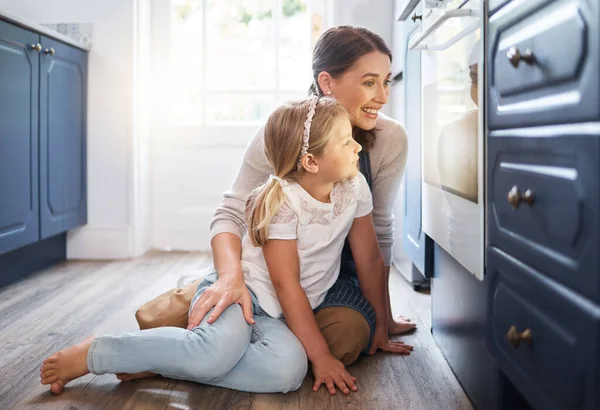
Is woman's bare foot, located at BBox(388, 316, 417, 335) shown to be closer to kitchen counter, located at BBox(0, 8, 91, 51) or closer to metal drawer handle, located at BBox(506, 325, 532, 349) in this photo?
metal drawer handle, located at BBox(506, 325, 532, 349)

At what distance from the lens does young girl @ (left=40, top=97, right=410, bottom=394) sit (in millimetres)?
1362

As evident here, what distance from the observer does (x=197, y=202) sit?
3.38m

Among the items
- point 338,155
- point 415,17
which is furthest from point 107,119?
point 338,155

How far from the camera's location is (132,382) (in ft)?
4.70

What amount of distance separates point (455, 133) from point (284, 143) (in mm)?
371

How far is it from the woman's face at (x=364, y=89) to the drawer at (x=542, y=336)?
630 millimetres

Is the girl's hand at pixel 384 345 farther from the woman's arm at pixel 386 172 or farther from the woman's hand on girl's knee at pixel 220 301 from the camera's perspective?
the woman's hand on girl's knee at pixel 220 301

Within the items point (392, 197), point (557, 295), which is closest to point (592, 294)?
point (557, 295)

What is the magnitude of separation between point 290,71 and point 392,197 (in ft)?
5.47

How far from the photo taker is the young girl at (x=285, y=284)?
53.6 inches

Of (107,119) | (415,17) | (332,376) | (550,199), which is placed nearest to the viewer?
(550,199)

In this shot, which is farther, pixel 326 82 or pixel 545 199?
pixel 326 82

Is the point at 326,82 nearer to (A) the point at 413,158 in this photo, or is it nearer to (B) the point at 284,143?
(B) the point at 284,143

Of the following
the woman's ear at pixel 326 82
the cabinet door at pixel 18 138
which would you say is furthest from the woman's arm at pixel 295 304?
the cabinet door at pixel 18 138
